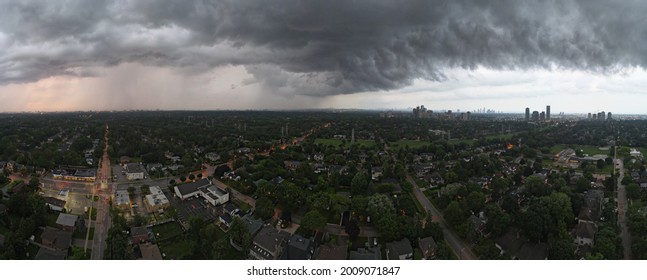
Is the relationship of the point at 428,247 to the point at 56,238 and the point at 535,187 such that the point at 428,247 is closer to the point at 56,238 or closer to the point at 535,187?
the point at 535,187

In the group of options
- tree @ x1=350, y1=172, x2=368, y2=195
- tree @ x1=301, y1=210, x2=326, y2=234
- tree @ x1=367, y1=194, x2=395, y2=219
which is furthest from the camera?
tree @ x1=350, y1=172, x2=368, y2=195

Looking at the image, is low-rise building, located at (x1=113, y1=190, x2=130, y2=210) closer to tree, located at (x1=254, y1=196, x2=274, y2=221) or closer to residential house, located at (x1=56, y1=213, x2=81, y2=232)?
residential house, located at (x1=56, y1=213, x2=81, y2=232)

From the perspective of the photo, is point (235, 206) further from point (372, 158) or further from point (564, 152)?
point (564, 152)

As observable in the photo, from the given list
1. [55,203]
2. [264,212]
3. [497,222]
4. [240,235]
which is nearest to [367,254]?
[240,235]

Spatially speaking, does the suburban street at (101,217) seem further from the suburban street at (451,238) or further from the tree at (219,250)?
the suburban street at (451,238)

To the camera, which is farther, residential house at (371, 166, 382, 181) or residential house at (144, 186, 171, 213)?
residential house at (371, 166, 382, 181)

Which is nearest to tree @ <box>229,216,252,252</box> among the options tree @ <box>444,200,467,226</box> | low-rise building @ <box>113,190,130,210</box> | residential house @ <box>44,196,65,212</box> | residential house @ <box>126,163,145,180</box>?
low-rise building @ <box>113,190,130,210</box>
